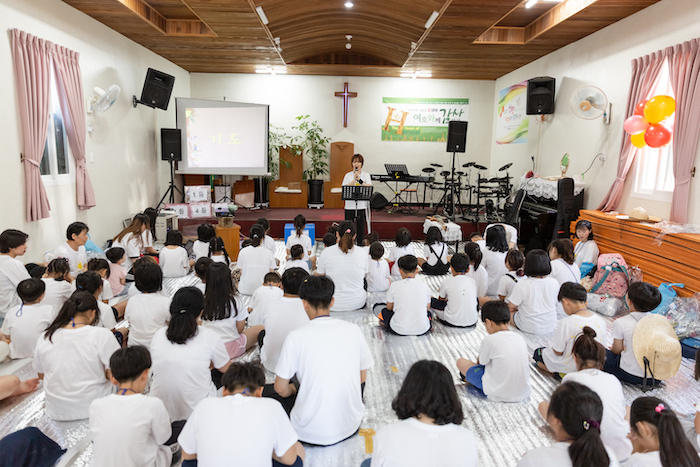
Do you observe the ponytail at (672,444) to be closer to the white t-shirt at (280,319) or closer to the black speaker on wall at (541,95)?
the white t-shirt at (280,319)

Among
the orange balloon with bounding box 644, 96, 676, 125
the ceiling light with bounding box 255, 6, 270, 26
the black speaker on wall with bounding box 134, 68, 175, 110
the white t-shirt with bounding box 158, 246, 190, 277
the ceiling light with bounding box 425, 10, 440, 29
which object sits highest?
the ceiling light with bounding box 425, 10, 440, 29

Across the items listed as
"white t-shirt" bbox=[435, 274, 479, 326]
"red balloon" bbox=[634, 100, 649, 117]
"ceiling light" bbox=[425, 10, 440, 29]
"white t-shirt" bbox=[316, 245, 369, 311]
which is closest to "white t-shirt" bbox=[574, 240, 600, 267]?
"red balloon" bbox=[634, 100, 649, 117]

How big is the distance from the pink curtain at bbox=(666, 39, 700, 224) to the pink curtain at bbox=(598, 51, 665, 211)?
242mm

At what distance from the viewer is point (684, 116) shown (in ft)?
15.0

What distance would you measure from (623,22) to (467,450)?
6152 millimetres

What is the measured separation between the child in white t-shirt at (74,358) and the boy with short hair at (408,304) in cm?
200

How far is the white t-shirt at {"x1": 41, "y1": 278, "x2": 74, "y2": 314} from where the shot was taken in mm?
3041

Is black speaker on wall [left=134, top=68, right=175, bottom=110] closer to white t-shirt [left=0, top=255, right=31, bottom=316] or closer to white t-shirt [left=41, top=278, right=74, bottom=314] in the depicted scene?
white t-shirt [left=0, top=255, right=31, bottom=316]

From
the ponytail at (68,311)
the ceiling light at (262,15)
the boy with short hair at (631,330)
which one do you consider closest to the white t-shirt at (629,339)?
the boy with short hair at (631,330)

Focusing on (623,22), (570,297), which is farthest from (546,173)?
(570,297)

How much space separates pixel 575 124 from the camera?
6734 millimetres

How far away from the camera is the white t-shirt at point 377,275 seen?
456 centimetres

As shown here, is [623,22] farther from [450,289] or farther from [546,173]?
[450,289]

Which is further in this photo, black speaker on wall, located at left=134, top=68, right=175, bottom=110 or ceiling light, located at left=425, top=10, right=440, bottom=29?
black speaker on wall, located at left=134, top=68, right=175, bottom=110
